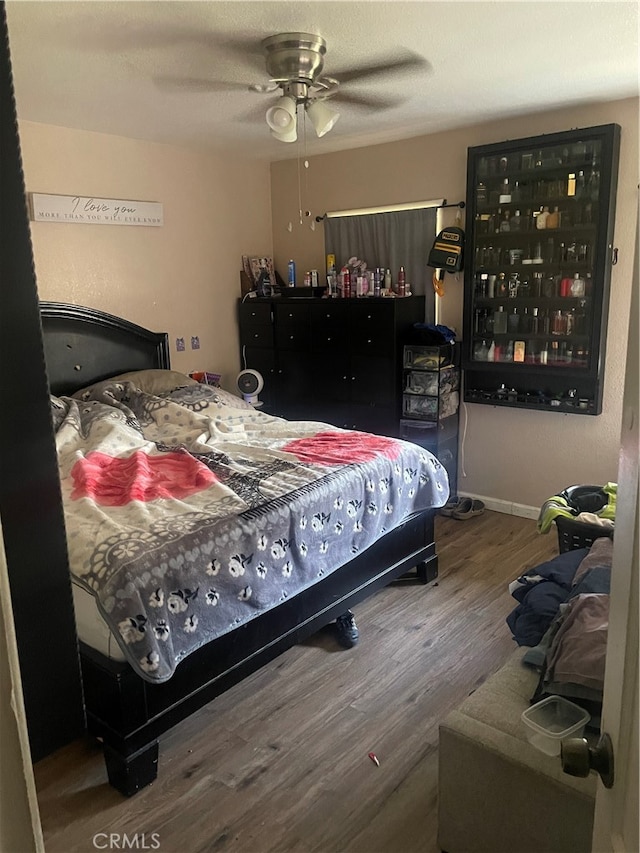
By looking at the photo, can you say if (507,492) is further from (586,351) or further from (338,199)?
(338,199)

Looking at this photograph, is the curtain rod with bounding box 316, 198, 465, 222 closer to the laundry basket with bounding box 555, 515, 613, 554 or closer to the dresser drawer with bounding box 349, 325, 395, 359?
the dresser drawer with bounding box 349, 325, 395, 359

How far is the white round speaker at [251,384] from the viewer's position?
16.3ft

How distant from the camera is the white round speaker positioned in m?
4.96

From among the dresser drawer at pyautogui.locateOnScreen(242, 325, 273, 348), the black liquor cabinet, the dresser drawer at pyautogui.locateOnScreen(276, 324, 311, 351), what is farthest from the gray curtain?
the dresser drawer at pyautogui.locateOnScreen(242, 325, 273, 348)

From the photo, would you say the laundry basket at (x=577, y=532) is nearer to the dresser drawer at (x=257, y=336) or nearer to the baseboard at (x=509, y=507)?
the baseboard at (x=509, y=507)

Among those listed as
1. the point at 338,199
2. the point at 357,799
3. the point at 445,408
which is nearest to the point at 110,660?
the point at 357,799

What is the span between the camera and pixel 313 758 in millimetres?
2244

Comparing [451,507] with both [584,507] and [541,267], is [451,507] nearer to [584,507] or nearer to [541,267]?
[584,507]

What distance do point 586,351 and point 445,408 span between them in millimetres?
982

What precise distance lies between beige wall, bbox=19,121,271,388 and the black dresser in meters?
0.37

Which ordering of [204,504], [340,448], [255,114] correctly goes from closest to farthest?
[204,504] → [340,448] → [255,114]

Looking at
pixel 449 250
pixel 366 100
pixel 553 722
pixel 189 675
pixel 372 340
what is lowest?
pixel 189 675

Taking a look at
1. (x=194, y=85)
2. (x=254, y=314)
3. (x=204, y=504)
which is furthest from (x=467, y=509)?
(x=194, y=85)

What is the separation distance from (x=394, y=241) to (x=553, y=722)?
12.1 feet
